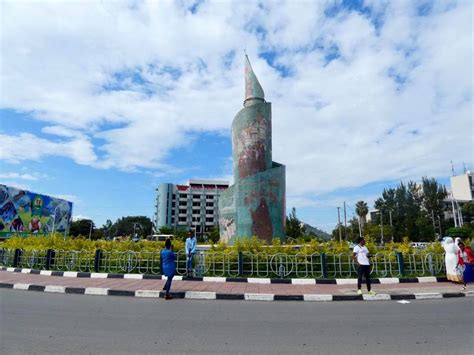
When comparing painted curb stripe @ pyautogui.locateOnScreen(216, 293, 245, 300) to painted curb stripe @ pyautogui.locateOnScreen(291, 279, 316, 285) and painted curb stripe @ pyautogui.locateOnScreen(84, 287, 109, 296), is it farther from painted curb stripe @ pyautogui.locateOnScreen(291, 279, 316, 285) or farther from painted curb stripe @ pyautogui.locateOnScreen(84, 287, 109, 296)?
painted curb stripe @ pyautogui.locateOnScreen(84, 287, 109, 296)

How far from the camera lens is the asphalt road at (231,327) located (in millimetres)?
4398

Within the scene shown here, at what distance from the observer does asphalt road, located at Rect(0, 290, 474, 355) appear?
14.4 ft

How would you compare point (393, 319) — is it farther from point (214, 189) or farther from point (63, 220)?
point (214, 189)

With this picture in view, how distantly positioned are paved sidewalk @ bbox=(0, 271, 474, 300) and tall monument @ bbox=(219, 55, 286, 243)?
A: 11.4 m

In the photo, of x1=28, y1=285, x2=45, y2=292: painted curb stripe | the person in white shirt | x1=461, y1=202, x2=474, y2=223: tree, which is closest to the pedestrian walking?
the person in white shirt

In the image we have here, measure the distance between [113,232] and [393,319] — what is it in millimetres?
107134

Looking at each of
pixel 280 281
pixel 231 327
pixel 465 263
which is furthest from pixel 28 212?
pixel 465 263

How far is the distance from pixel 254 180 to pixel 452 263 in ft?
43.0

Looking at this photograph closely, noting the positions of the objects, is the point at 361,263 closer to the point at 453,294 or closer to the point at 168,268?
the point at 453,294

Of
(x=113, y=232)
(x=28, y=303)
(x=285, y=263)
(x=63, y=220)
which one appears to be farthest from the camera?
(x=113, y=232)


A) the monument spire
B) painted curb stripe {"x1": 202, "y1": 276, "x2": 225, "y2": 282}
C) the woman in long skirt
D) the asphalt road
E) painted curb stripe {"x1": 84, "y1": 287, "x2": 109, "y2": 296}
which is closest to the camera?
the asphalt road

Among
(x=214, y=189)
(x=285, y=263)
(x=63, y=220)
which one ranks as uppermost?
(x=214, y=189)

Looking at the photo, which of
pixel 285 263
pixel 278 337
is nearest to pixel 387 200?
pixel 285 263

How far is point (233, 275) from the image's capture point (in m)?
11.1
